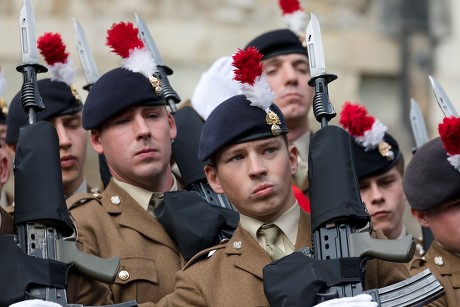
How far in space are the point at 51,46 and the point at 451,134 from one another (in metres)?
2.10

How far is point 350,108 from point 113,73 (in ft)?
4.60

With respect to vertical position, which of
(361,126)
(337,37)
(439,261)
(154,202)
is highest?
(337,37)

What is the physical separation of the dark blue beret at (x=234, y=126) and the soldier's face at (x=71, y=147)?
153cm

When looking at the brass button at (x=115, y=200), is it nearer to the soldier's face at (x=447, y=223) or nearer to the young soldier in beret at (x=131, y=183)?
the young soldier in beret at (x=131, y=183)

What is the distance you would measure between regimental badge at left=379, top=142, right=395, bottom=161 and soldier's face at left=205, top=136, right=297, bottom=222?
1615 millimetres

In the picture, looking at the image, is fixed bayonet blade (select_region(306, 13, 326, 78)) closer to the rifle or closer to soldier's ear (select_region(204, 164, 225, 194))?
soldier's ear (select_region(204, 164, 225, 194))

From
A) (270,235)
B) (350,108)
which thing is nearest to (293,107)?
(350,108)

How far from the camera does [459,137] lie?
30.3 ft

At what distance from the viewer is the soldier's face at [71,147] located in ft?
34.1

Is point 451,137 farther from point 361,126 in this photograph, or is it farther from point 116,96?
point 116,96

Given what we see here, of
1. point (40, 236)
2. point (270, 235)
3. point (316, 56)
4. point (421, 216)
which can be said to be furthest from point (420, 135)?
point (40, 236)

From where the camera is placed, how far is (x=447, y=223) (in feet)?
31.1

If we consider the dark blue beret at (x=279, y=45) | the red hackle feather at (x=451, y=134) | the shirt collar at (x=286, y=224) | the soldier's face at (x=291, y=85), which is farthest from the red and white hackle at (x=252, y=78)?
the dark blue beret at (x=279, y=45)

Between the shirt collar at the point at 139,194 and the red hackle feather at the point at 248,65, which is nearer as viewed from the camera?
the red hackle feather at the point at 248,65
